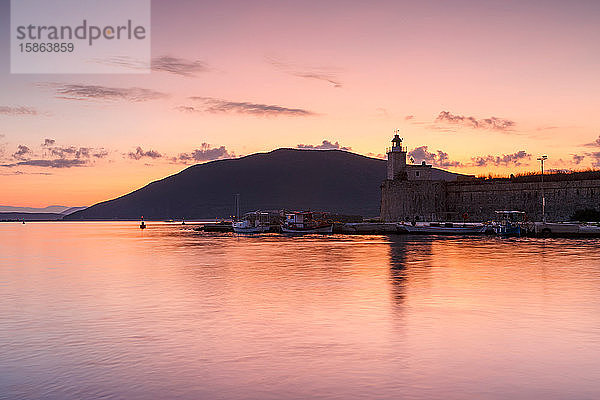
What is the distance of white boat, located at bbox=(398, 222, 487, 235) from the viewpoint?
76.8 metres

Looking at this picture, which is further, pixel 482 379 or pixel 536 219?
pixel 536 219

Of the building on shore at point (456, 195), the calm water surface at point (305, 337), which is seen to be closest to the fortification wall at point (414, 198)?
the building on shore at point (456, 195)

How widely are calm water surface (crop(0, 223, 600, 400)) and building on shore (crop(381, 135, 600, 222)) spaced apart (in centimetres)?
5958

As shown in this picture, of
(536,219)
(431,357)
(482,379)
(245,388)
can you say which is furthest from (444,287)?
(536,219)

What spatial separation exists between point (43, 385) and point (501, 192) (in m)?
83.1

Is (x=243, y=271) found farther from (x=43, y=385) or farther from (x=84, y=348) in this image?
(x=43, y=385)

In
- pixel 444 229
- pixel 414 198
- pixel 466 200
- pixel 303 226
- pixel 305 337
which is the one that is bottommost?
pixel 305 337

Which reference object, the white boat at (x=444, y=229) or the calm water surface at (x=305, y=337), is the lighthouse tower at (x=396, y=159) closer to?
the white boat at (x=444, y=229)

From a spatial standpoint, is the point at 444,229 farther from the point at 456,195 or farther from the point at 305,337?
the point at 305,337

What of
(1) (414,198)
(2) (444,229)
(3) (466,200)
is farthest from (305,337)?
(3) (466,200)

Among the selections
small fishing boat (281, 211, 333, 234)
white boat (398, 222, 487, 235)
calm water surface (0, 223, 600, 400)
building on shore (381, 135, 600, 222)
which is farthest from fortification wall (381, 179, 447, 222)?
calm water surface (0, 223, 600, 400)

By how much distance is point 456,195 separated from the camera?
91375 millimetres

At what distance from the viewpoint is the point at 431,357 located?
11219 mm

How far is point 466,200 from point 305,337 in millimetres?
81116
